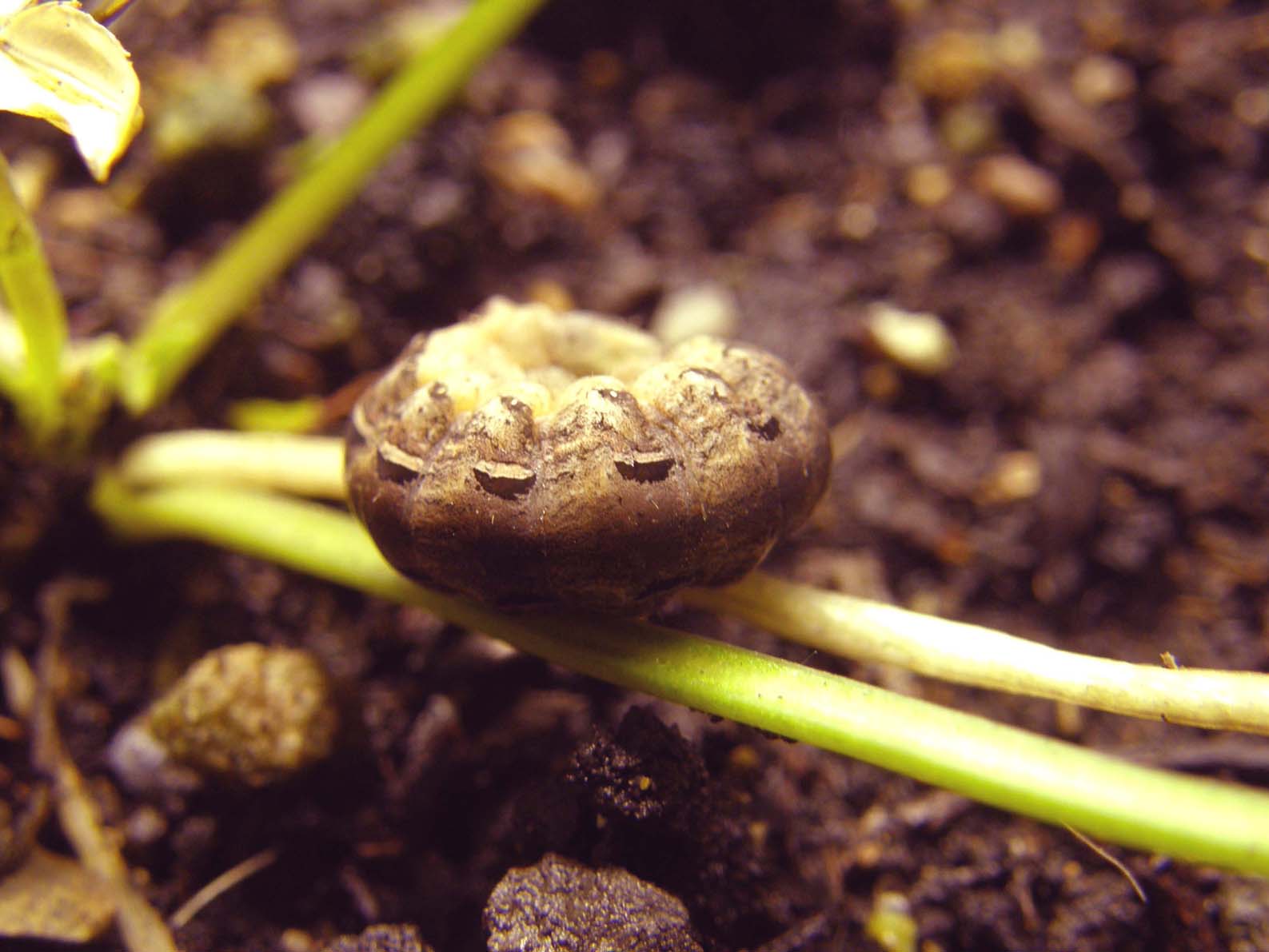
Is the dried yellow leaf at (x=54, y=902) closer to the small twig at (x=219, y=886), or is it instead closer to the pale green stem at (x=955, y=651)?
the small twig at (x=219, y=886)

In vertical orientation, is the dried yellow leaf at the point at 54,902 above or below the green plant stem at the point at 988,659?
below

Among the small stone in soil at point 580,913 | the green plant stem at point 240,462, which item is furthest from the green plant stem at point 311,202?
the small stone in soil at point 580,913

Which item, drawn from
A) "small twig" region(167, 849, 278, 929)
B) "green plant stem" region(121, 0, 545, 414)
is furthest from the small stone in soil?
"green plant stem" region(121, 0, 545, 414)

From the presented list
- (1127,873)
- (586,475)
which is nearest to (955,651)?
(1127,873)

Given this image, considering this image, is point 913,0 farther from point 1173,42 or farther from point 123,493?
point 123,493

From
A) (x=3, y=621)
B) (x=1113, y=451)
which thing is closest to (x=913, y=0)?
(x=1113, y=451)

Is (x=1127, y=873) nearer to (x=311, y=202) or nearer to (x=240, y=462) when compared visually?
(x=240, y=462)

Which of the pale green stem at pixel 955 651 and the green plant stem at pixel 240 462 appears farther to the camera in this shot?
the green plant stem at pixel 240 462
